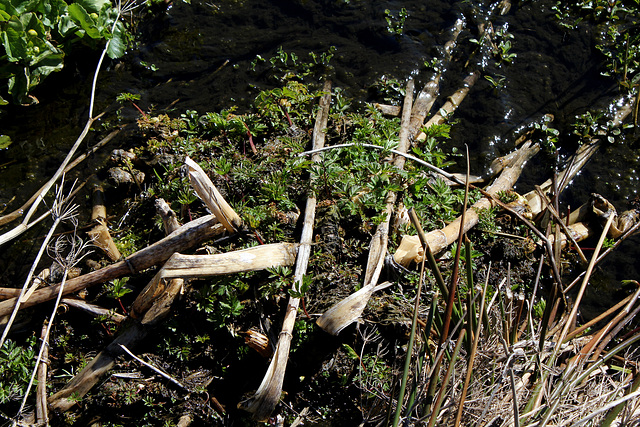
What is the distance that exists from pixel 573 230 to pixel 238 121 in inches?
142

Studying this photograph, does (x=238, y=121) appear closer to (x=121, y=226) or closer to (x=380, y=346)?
(x=121, y=226)

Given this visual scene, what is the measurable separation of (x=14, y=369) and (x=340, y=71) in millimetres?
4755

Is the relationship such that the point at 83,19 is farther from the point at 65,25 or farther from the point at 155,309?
the point at 155,309

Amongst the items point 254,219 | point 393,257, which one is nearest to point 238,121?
point 254,219

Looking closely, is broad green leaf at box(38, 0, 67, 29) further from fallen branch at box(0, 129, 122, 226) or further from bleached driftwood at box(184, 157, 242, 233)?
bleached driftwood at box(184, 157, 242, 233)

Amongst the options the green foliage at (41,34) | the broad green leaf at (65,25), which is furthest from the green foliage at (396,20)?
the broad green leaf at (65,25)

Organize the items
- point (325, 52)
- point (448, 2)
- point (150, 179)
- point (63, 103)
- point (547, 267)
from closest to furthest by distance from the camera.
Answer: point (547, 267), point (150, 179), point (63, 103), point (325, 52), point (448, 2)

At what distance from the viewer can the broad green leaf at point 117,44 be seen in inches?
221

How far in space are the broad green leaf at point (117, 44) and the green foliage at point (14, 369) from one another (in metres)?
3.51

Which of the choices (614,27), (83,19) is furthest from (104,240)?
(614,27)

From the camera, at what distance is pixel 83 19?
5.18m

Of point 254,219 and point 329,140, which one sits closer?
point 254,219

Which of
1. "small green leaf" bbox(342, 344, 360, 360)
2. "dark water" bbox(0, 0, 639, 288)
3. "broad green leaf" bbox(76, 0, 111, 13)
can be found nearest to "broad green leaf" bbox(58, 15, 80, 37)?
"broad green leaf" bbox(76, 0, 111, 13)

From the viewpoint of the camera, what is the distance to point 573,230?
4664 mm
